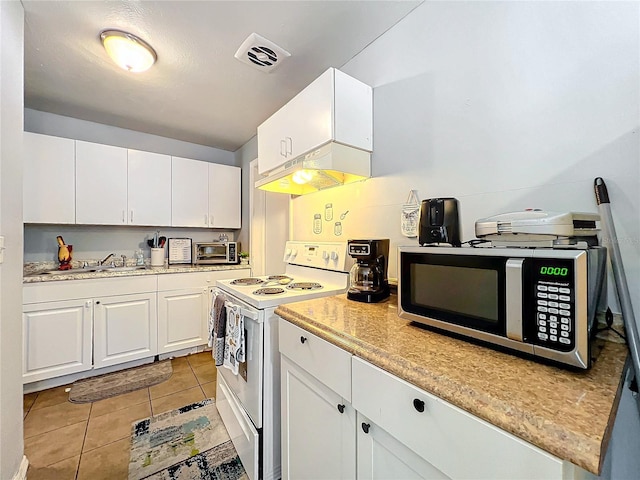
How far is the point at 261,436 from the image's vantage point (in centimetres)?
131

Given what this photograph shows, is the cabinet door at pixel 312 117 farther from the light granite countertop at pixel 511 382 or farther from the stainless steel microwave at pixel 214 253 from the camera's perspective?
the stainless steel microwave at pixel 214 253

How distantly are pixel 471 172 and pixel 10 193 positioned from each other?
81.8 inches

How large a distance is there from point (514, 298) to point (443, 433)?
361mm

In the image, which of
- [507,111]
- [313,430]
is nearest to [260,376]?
[313,430]

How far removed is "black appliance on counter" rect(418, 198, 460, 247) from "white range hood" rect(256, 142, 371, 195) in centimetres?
55

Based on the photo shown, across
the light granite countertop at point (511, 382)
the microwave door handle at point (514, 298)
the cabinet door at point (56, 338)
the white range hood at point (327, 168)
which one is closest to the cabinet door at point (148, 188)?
the cabinet door at point (56, 338)

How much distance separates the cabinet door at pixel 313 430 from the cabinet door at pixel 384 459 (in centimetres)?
4

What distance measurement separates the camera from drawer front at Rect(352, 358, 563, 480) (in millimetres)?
477

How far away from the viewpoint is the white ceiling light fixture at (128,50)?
5.01 feet

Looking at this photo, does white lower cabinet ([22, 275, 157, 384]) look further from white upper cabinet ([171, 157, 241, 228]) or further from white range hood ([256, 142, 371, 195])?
white range hood ([256, 142, 371, 195])

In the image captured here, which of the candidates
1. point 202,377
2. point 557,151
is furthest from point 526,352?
point 202,377

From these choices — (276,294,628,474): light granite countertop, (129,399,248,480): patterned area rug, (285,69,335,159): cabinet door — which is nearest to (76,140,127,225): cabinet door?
(129,399,248,480): patterned area rug

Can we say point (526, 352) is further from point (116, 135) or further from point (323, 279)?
point (116, 135)

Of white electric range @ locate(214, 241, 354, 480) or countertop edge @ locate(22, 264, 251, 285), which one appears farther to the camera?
countertop edge @ locate(22, 264, 251, 285)
